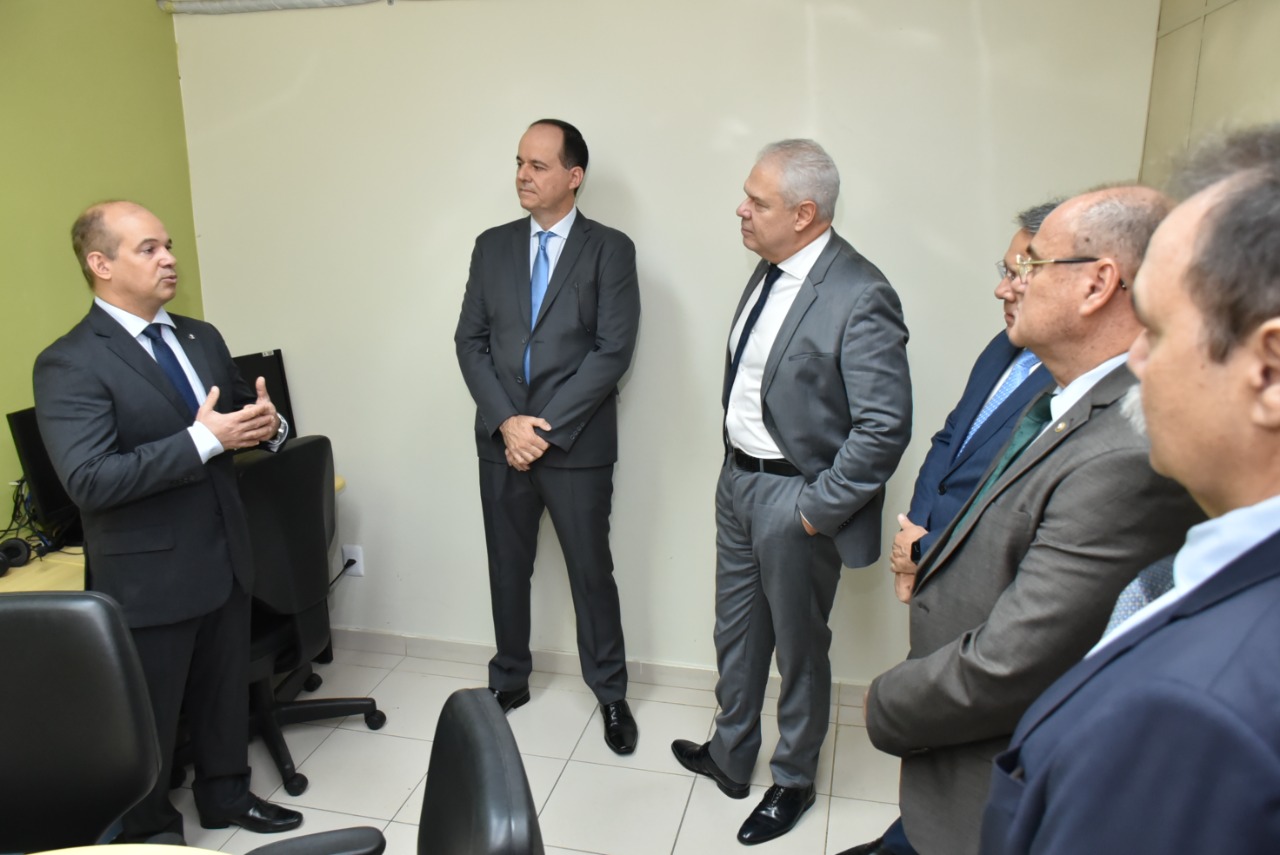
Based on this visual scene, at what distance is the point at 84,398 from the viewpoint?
76.5 inches

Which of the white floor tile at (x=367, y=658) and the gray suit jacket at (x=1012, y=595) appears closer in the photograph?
the gray suit jacket at (x=1012, y=595)

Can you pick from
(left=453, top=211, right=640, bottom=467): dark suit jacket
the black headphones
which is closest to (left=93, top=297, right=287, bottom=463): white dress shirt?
the black headphones

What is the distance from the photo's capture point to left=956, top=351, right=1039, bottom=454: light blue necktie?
1825 mm

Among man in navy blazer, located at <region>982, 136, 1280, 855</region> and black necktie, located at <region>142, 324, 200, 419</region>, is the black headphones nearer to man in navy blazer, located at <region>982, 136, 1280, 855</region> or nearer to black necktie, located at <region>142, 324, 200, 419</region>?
black necktie, located at <region>142, 324, 200, 419</region>

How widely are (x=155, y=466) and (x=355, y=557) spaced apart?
57.3 inches

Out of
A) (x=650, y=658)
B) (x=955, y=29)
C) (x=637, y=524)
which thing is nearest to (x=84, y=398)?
(x=637, y=524)

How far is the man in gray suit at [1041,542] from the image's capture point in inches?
47.3

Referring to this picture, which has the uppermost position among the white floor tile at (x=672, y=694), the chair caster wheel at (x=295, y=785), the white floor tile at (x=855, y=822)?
the chair caster wheel at (x=295, y=785)

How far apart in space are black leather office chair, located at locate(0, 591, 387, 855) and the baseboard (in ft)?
5.93

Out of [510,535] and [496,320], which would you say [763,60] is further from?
[510,535]

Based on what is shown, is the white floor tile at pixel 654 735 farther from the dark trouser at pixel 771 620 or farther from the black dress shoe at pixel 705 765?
the dark trouser at pixel 771 620

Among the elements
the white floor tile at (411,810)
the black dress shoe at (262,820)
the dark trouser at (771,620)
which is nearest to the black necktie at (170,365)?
the black dress shoe at (262,820)

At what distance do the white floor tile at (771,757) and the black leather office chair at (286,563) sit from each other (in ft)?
4.60

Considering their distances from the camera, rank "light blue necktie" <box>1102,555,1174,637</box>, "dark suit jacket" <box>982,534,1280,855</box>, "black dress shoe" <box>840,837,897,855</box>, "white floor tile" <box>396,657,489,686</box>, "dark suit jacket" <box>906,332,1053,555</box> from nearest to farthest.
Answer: "dark suit jacket" <box>982,534,1280,855</box>, "light blue necktie" <box>1102,555,1174,637</box>, "dark suit jacket" <box>906,332,1053,555</box>, "black dress shoe" <box>840,837,897,855</box>, "white floor tile" <box>396,657,489,686</box>
